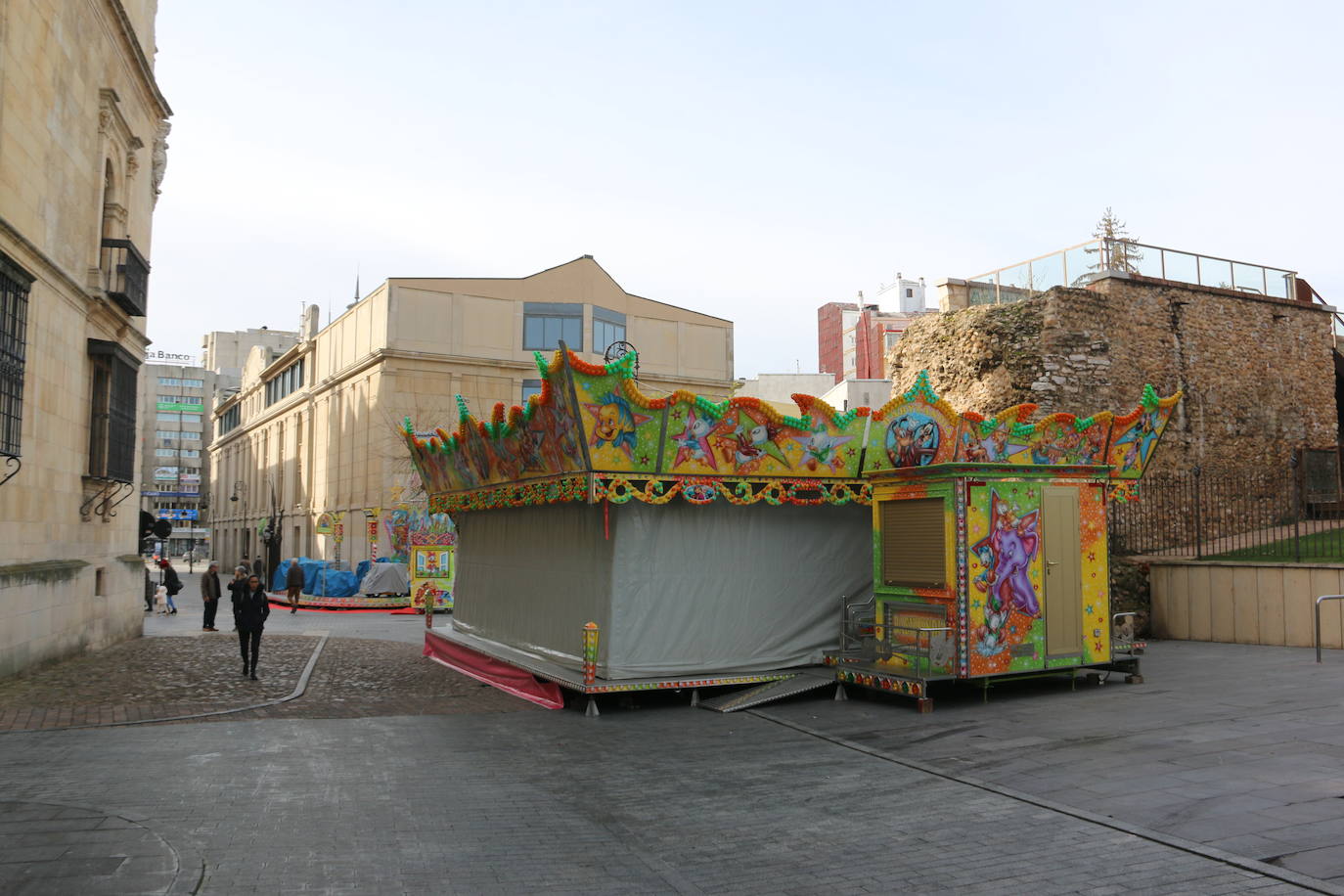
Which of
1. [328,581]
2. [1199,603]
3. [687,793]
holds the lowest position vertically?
[687,793]

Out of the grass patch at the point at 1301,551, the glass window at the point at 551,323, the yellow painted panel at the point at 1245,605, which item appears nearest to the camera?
the yellow painted panel at the point at 1245,605

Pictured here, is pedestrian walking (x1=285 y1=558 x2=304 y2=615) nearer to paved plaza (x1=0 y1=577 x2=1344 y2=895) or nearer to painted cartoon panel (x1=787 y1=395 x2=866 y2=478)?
paved plaza (x1=0 y1=577 x2=1344 y2=895)

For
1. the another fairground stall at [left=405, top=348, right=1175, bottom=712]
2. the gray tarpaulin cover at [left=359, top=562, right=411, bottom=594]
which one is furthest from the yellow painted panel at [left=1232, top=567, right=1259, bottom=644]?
the gray tarpaulin cover at [left=359, top=562, right=411, bottom=594]

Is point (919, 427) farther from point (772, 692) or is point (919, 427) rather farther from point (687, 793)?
point (687, 793)

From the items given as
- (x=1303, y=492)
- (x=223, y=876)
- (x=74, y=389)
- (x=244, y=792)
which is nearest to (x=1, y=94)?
(x=74, y=389)

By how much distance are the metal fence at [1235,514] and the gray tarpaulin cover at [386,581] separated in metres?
22.3

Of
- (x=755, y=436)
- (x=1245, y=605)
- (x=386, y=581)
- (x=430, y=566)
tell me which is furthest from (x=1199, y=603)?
(x=386, y=581)

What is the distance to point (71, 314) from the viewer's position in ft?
50.3

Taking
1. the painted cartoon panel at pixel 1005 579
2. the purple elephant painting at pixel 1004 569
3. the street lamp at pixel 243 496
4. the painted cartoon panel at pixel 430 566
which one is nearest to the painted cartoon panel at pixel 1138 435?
the painted cartoon panel at pixel 1005 579

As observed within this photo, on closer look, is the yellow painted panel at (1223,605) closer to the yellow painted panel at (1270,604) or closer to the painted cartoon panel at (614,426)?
the yellow painted panel at (1270,604)

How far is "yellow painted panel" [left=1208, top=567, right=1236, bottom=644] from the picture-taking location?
16.4 metres

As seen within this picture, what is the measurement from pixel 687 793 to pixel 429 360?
36.0 meters

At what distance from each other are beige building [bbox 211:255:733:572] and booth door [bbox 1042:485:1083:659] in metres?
30.9

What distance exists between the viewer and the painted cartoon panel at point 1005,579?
37.1ft
